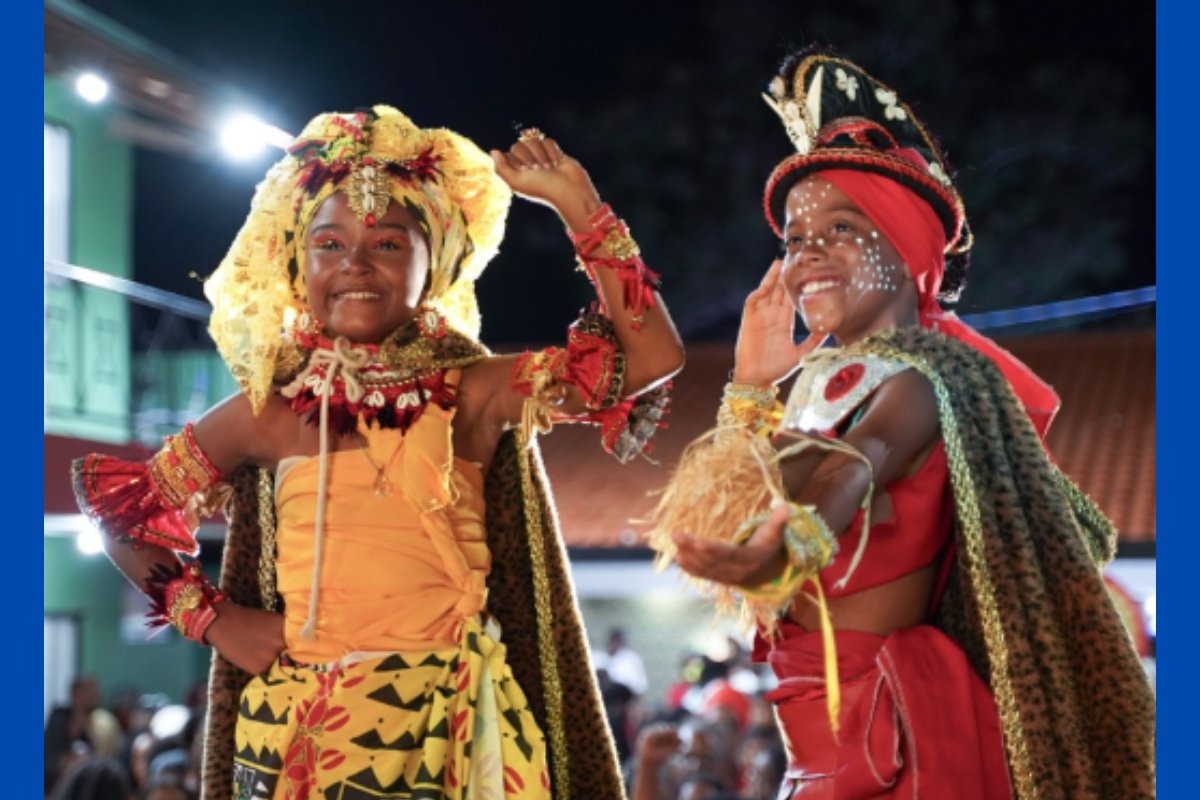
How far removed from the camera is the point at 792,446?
2957 millimetres

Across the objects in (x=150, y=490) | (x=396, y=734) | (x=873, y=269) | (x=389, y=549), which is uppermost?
(x=873, y=269)

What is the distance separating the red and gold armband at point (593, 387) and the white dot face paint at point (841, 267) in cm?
45

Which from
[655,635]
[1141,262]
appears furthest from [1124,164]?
[655,635]

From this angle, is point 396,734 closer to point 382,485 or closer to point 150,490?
point 382,485

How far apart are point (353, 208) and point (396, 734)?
1.20m

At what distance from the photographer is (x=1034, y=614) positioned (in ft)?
10.5

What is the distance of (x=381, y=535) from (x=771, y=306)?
1.05 metres

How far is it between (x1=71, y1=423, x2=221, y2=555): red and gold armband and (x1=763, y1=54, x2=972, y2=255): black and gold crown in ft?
5.06

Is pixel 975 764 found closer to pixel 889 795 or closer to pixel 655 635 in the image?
pixel 889 795

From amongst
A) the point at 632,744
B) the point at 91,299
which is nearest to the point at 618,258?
the point at 632,744

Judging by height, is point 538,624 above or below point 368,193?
below

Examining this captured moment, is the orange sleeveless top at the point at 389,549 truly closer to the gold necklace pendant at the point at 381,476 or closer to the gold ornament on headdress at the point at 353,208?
the gold necklace pendant at the point at 381,476

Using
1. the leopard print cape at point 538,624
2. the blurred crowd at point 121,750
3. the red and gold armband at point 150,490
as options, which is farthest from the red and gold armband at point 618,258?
the blurred crowd at point 121,750

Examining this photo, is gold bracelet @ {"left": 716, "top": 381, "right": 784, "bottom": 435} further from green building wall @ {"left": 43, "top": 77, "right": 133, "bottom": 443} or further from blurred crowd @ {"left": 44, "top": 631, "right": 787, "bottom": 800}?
green building wall @ {"left": 43, "top": 77, "right": 133, "bottom": 443}
